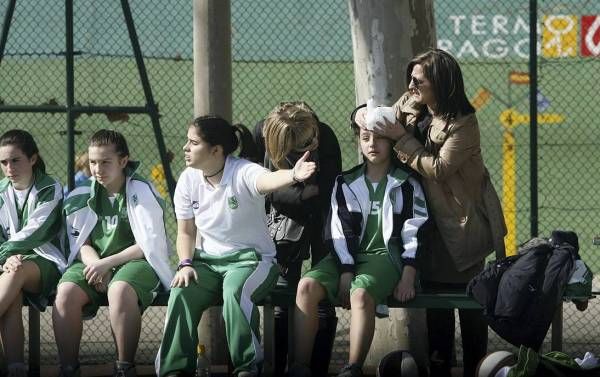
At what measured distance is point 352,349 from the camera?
545cm

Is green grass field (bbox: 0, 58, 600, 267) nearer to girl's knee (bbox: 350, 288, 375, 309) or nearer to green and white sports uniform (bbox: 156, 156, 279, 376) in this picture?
green and white sports uniform (bbox: 156, 156, 279, 376)

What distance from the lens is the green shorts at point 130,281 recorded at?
5.62 m

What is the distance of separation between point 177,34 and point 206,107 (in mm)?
7742

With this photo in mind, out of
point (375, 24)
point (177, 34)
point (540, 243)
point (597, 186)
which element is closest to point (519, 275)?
point (540, 243)

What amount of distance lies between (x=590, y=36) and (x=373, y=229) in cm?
1101

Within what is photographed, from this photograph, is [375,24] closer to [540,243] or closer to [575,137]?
[540,243]

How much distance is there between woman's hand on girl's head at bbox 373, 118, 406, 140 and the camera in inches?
222

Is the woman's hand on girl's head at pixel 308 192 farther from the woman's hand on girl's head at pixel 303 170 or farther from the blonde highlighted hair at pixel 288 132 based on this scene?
the woman's hand on girl's head at pixel 303 170

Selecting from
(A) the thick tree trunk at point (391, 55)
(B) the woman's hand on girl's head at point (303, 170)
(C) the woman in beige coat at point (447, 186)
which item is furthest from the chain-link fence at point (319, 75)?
(B) the woman's hand on girl's head at point (303, 170)

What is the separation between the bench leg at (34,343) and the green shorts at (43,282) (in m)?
0.16

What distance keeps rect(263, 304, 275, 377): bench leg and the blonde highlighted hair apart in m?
0.70

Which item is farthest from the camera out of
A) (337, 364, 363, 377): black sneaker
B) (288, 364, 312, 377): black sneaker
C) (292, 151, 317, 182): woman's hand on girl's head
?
(288, 364, 312, 377): black sneaker

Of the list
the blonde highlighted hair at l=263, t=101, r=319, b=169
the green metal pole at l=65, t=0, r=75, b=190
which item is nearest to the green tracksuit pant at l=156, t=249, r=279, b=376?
the blonde highlighted hair at l=263, t=101, r=319, b=169

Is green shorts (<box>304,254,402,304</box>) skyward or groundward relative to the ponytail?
groundward
